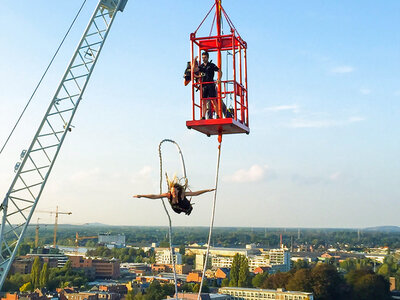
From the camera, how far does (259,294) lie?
67.1 metres

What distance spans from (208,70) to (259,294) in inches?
2408

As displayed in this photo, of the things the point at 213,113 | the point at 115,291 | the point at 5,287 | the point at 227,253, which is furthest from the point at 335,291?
the point at 227,253

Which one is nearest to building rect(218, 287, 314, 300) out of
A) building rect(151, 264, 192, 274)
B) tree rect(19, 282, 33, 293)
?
tree rect(19, 282, 33, 293)

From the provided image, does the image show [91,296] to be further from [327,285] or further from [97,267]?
[97,267]

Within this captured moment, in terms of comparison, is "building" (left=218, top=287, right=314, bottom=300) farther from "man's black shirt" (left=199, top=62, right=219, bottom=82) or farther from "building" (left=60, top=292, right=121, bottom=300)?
"man's black shirt" (left=199, top=62, right=219, bottom=82)

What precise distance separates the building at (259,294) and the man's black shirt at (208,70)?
2272 inches

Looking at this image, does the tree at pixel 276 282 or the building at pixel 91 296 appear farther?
the tree at pixel 276 282

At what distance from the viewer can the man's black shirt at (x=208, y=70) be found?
9.02 metres

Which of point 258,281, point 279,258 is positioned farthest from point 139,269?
point 258,281

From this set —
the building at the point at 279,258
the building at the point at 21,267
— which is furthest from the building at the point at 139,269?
the building at the point at 279,258

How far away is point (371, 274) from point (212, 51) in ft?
212

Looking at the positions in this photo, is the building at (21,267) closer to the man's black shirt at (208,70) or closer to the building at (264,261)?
the building at (264,261)

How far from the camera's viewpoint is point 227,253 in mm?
140625

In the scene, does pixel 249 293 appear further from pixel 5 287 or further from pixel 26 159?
pixel 26 159
